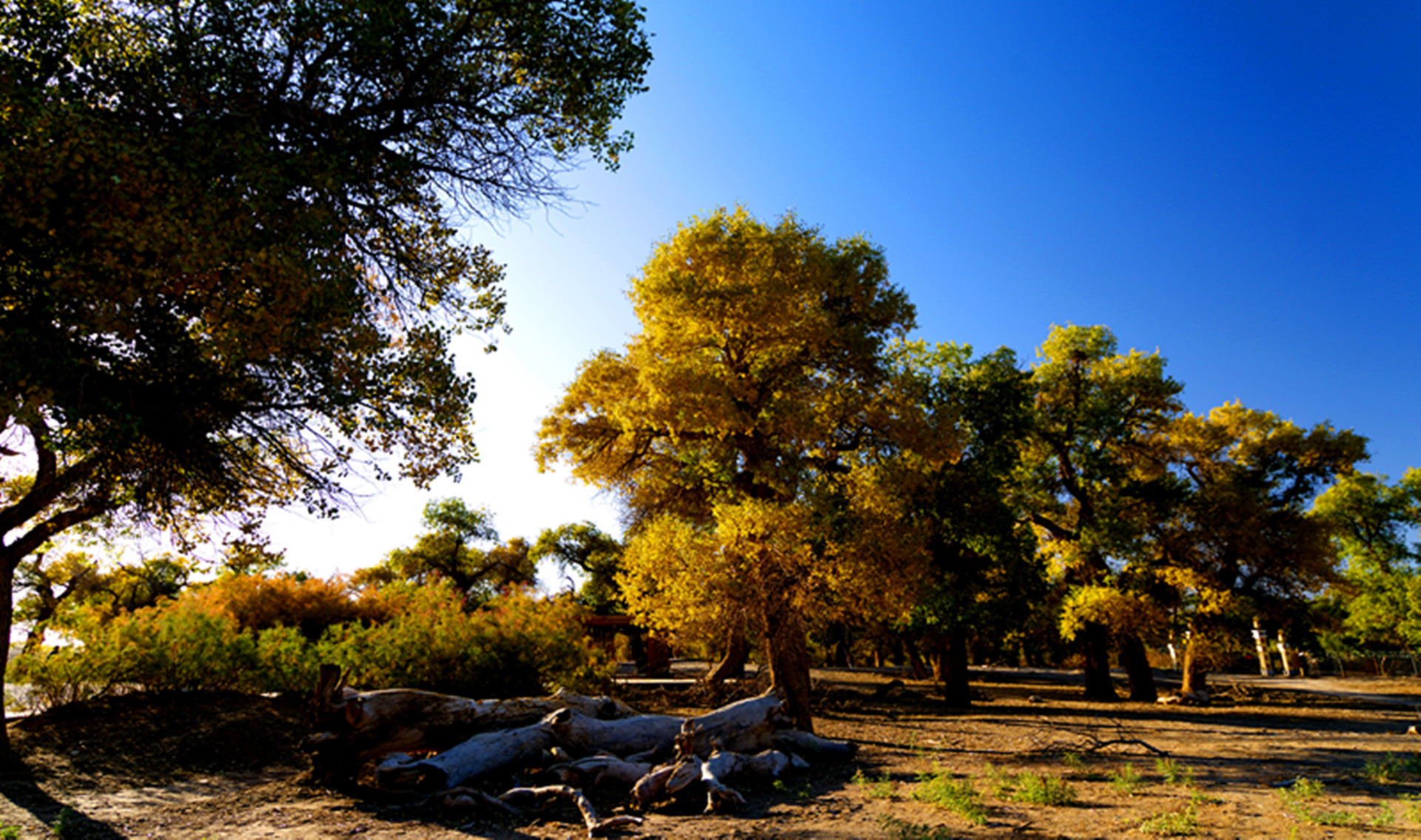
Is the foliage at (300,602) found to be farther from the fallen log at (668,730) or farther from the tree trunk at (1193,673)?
the tree trunk at (1193,673)

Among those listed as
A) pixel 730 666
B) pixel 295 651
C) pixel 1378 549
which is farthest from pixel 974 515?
pixel 1378 549

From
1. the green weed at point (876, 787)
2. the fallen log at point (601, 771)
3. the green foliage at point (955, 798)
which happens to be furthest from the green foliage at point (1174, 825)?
the fallen log at point (601, 771)

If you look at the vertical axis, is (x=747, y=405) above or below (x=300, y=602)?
above

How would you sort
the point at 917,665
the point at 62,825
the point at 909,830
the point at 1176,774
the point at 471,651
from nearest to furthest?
the point at 909,830 → the point at 62,825 → the point at 1176,774 → the point at 471,651 → the point at 917,665

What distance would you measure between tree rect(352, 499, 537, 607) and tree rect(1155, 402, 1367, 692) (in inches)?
1211

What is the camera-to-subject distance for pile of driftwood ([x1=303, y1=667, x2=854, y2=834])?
696cm

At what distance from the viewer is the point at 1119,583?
60.1 ft

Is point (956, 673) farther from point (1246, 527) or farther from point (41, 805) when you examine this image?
point (41, 805)

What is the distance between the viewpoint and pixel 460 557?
38.1m

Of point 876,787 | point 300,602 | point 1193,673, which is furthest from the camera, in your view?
point 1193,673

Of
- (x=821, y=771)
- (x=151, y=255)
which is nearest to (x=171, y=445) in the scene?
(x=151, y=255)

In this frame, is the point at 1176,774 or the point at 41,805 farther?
the point at 1176,774

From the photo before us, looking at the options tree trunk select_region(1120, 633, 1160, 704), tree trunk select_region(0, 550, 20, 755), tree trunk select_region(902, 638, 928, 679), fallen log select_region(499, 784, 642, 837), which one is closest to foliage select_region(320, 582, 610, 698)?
tree trunk select_region(0, 550, 20, 755)

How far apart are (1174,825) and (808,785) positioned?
12.5 ft
